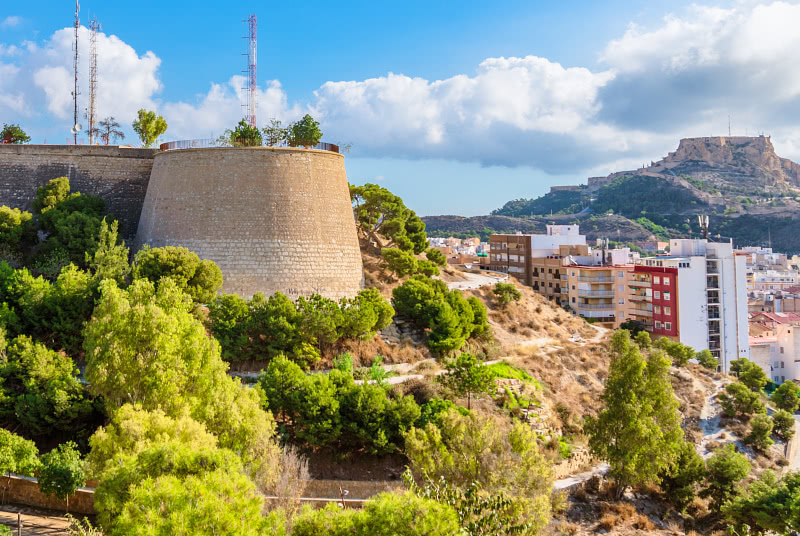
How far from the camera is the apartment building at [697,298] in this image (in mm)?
39344

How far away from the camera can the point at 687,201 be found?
4700 inches

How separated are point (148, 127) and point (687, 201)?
11121cm

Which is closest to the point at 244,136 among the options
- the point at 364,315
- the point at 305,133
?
the point at 305,133

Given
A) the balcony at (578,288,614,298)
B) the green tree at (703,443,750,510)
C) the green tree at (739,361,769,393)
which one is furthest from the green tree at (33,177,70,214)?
the green tree at (739,361,769,393)

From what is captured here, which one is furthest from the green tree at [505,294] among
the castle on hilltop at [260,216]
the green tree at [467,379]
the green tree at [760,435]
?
the green tree at [760,435]

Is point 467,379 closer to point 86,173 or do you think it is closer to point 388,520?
point 388,520

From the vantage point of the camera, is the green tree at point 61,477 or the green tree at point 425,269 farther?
the green tree at point 425,269

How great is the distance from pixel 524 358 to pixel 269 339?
10.3 meters

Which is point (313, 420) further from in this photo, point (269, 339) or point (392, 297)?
point (392, 297)

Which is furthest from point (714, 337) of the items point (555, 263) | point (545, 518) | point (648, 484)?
point (545, 518)

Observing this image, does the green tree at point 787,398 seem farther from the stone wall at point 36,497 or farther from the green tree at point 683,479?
the stone wall at point 36,497

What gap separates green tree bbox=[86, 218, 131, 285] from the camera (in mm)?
21891

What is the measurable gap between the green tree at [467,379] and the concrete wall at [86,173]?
51.3 ft

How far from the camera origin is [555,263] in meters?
45.3
